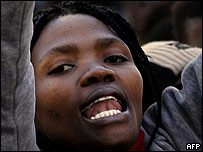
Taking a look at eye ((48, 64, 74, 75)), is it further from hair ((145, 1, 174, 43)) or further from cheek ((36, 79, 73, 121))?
hair ((145, 1, 174, 43))

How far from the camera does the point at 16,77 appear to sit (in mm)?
1229

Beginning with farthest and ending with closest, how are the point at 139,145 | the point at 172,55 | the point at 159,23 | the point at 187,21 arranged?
the point at 159,23
the point at 187,21
the point at 172,55
the point at 139,145

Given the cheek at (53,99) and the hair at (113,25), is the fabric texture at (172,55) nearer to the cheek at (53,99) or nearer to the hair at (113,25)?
the hair at (113,25)

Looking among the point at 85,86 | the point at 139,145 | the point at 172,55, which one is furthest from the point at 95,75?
the point at 172,55

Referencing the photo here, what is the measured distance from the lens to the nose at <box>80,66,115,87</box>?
5.38 feet

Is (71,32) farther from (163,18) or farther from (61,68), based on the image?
(163,18)

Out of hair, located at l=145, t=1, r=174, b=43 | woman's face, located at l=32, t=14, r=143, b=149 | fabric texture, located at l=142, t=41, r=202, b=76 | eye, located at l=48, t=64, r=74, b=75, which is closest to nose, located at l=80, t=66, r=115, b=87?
woman's face, located at l=32, t=14, r=143, b=149

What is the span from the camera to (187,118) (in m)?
1.85

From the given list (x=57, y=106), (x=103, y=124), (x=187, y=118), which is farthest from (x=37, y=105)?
(x=187, y=118)

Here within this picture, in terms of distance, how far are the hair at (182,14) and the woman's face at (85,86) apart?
212cm

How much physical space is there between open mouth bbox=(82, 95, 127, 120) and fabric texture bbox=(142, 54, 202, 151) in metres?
0.30

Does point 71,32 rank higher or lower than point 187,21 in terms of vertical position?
higher

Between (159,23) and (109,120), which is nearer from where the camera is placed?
(109,120)

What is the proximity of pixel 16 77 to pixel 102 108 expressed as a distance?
19.3 inches
